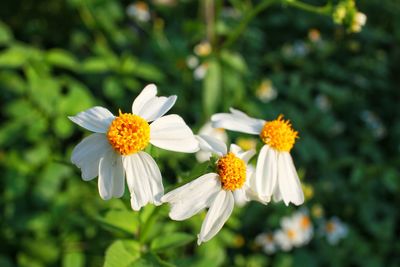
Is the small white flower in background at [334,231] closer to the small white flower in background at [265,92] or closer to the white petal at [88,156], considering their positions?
the small white flower in background at [265,92]

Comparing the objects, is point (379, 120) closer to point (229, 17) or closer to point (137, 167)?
point (229, 17)

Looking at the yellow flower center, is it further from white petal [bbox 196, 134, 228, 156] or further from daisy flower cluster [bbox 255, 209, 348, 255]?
daisy flower cluster [bbox 255, 209, 348, 255]

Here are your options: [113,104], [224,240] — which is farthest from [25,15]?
[224,240]

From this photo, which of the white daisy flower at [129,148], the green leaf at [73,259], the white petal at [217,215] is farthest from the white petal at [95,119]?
the green leaf at [73,259]

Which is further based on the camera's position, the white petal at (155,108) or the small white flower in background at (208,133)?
the small white flower in background at (208,133)

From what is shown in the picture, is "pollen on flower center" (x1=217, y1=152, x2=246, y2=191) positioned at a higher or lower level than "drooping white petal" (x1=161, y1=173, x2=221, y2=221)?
higher

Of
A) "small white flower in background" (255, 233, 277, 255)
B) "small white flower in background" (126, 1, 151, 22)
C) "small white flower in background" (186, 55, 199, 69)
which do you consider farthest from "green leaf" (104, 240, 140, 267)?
"small white flower in background" (126, 1, 151, 22)

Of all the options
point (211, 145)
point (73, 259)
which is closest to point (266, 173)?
point (211, 145)
